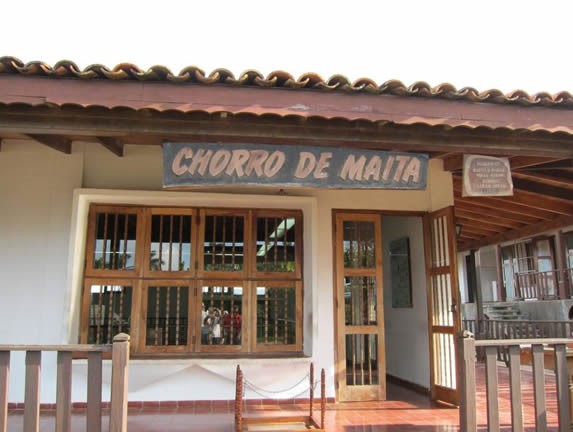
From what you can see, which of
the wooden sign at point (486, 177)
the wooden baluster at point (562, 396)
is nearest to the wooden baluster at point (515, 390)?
the wooden baluster at point (562, 396)

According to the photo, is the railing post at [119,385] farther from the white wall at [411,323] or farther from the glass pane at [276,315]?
the white wall at [411,323]

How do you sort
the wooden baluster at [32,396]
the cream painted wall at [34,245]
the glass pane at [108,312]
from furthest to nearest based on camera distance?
1. the glass pane at [108,312]
2. the cream painted wall at [34,245]
3. the wooden baluster at [32,396]

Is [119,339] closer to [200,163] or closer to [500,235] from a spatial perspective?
[200,163]

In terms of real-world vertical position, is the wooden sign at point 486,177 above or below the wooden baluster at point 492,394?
above

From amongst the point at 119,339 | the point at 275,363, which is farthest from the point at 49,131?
the point at 275,363

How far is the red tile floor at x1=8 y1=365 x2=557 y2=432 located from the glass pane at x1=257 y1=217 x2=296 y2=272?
1.65 meters

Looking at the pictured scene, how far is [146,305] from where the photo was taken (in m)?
6.18

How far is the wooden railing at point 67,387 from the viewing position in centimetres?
349

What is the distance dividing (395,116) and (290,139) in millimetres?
951

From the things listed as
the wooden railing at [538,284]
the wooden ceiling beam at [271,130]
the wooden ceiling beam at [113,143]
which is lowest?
the wooden railing at [538,284]

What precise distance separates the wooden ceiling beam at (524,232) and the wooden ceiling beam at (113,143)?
23.8ft

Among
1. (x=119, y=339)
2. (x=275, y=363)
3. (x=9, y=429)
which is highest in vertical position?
(x=119, y=339)

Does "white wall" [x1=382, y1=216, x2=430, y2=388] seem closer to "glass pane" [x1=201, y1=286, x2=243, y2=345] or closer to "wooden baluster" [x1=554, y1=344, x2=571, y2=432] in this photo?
"glass pane" [x1=201, y1=286, x2=243, y2=345]

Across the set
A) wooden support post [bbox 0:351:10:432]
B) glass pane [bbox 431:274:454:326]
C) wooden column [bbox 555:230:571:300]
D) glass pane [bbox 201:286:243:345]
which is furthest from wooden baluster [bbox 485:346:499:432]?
wooden column [bbox 555:230:571:300]
